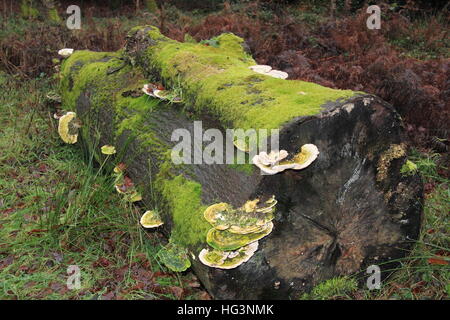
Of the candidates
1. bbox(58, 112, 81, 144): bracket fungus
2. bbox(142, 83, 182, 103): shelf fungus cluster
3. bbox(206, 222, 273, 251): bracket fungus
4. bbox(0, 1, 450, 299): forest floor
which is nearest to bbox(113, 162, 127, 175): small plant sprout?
bbox(0, 1, 450, 299): forest floor

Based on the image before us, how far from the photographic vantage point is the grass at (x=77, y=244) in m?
3.29

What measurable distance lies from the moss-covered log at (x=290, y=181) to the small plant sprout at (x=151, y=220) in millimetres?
76

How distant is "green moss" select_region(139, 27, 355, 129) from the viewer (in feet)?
9.73

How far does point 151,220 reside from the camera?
11.4 feet

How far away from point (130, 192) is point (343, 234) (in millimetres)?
2037

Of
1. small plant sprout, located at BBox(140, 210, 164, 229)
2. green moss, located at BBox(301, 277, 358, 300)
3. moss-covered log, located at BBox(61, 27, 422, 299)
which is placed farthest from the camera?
small plant sprout, located at BBox(140, 210, 164, 229)

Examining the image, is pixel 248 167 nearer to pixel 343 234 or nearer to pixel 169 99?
pixel 343 234

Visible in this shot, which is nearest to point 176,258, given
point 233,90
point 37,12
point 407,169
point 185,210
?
point 185,210

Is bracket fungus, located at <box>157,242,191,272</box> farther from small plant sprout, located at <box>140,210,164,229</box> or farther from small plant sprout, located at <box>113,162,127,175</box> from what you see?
small plant sprout, located at <box>113,162,127,175</box>

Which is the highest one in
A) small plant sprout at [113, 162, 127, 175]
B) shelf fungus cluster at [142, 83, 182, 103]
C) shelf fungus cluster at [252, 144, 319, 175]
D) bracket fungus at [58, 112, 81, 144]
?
shelf fungus cluster at [142, 83, 182, 103]

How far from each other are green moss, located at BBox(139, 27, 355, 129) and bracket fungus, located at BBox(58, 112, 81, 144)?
1.31 meters

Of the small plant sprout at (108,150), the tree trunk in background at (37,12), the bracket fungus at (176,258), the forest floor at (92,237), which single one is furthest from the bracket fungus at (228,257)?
the tree trunk in background at (37,12)
